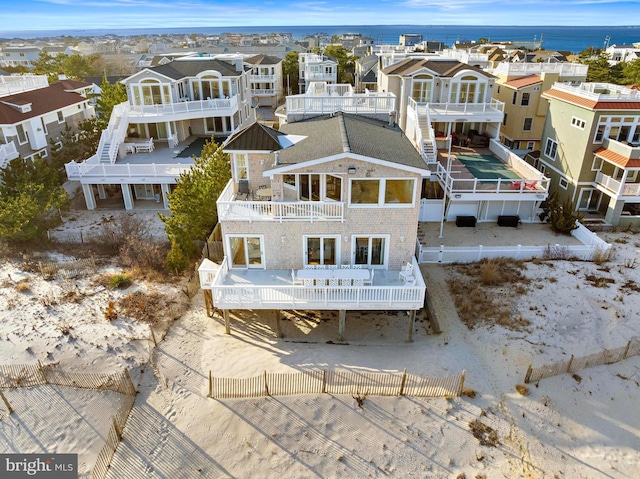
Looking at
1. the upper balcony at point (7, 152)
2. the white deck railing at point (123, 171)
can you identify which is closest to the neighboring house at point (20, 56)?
the upper balcony at point (7, 152)

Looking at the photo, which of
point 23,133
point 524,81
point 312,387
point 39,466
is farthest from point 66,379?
point 524,81

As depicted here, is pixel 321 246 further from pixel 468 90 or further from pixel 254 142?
pixel 468 90

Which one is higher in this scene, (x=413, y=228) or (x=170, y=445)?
(x=413, y=228)

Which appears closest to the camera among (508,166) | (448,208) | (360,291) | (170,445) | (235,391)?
(170,445)

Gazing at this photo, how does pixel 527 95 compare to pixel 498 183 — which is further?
pixel 527 95

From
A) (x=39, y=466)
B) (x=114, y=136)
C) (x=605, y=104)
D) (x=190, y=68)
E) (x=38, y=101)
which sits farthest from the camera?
(x=190, y=68)

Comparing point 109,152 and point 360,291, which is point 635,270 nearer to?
point 360,291

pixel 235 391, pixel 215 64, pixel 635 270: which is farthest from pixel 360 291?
pixel 215 64
